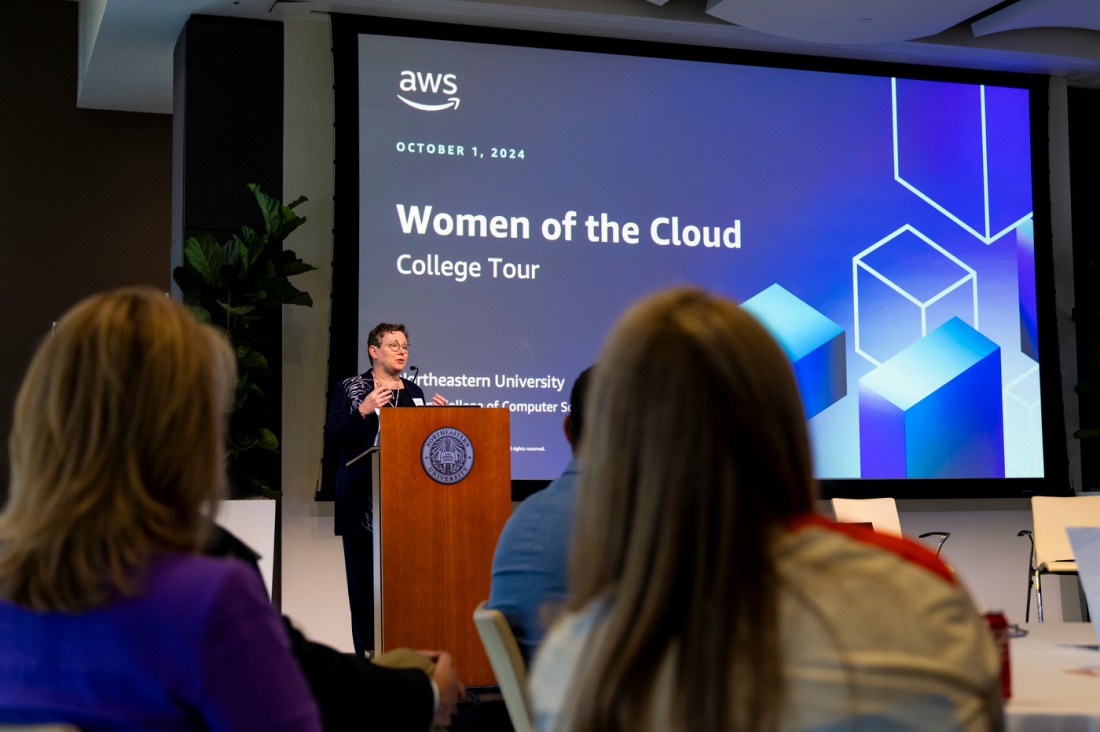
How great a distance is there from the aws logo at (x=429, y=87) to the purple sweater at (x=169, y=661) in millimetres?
5445

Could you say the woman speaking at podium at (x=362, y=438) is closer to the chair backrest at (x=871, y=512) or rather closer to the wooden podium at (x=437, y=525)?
the wooden podium at (x=437, y=525)

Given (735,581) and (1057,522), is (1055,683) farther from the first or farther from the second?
(1057,522)

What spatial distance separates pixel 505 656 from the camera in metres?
2.05

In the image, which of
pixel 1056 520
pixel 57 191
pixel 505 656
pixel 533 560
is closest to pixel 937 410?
pixel 1056 520

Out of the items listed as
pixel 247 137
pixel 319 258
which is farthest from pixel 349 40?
pixel 319 258

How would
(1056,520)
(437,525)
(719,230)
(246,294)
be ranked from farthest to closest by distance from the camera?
(719,230) < (1056,520) < (246,294) < (437,525)

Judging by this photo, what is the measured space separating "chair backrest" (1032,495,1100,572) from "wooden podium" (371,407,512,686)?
313 centimetres

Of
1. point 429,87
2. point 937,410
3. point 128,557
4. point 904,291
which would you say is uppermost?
point 429,87

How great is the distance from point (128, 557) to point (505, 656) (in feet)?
3.07

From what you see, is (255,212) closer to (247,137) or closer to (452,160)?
(247,137)

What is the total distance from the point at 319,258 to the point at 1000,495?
13.6 feet

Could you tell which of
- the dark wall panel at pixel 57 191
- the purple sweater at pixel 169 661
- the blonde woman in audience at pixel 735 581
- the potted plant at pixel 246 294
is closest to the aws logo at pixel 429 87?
the potted plant at pixel 246 294

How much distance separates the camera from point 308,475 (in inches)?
249

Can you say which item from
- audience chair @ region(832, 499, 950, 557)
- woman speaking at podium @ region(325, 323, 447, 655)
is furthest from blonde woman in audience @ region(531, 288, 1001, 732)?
audience chair @ region(832, 499, 950, 557)
